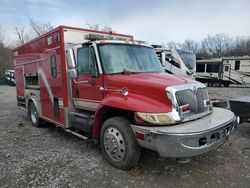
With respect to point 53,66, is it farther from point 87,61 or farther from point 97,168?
point 97,168

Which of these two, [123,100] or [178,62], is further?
[178,62]

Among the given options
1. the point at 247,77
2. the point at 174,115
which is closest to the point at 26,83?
the point at 174,115

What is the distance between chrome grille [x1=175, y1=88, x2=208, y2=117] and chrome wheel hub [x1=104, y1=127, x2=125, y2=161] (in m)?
1.18

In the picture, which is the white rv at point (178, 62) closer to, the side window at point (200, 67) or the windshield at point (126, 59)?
the side window at point (200, 67)

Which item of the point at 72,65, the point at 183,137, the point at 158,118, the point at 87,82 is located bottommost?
the point at 183,137

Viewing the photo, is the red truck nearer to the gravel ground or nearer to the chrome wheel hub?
the chrome wheel hub

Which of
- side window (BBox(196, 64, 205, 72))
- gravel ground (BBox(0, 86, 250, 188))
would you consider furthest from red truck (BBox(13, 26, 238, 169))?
side window (BBox(196, 64, 205, 72))

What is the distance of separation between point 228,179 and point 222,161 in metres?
0.69

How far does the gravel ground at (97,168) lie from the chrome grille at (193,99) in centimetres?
107

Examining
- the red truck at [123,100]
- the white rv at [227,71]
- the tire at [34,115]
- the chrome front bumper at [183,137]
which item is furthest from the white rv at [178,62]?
the chrome front bumper at [183,137]

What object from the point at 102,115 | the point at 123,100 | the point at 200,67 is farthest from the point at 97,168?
the point at 200,67

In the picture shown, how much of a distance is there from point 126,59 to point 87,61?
0.81 meters

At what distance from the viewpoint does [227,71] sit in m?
22.4

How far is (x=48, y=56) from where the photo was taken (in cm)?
549
